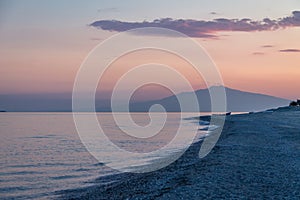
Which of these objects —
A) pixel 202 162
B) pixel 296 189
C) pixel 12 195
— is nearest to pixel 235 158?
pixel 202 162

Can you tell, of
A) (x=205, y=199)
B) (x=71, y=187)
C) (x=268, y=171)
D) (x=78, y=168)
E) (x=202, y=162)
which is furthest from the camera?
(x=78, y=168)

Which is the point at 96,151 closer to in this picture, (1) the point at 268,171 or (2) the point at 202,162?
(2) the point at 202,162

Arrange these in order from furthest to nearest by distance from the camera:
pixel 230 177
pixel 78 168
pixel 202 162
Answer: pixel 78 168
pixel 202 162
pixel 230 177

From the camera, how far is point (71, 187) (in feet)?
64.4

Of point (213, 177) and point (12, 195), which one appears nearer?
point (213, 177)

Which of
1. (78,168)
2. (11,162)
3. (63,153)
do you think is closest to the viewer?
(78,168)

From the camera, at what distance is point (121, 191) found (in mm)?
16219

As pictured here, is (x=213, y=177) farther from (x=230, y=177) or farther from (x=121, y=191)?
(x=121, y=191)

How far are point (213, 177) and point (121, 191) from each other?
3.54 metres

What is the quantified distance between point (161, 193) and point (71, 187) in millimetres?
6836

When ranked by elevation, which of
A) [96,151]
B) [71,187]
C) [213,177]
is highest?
[213,177]

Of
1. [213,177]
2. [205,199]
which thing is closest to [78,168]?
[213,177]

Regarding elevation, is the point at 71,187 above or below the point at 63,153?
above

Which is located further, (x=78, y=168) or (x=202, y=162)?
(x=78, y=168)
